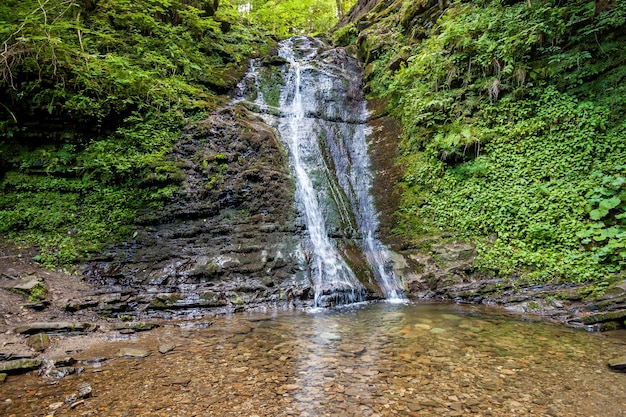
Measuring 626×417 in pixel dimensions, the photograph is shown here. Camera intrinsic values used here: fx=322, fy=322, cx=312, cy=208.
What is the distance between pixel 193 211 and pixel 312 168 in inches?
152

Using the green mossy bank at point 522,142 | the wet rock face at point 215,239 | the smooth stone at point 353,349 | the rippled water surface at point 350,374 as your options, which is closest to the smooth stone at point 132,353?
the rippled water surface at point 350,374

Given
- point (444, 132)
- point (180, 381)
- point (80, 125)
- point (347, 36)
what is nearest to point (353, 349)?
point (180, 381)

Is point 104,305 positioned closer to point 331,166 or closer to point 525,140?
point 331,166

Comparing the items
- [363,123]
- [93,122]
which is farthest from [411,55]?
[93,122]

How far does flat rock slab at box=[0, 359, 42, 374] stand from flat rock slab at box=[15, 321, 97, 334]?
98 cm

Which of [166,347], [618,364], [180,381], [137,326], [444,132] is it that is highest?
[444,132]

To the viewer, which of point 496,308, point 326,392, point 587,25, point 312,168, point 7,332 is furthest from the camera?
point 312,168

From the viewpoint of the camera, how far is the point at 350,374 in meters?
3.41

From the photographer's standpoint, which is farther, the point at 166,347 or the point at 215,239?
the point at 215,239

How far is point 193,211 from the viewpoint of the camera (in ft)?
24.6

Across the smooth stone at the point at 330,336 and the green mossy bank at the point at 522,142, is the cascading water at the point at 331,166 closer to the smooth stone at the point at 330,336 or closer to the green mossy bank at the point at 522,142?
the green mossy bank at the point at 522,142

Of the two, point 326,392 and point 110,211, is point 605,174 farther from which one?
point 110,211

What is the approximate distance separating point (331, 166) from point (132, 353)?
7.56 metres

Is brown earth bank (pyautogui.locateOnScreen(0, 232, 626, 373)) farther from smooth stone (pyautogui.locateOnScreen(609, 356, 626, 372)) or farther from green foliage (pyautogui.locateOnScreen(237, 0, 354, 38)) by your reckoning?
green foliage (pyautogui.locateOnScreen(237, 0, 354, 38))
